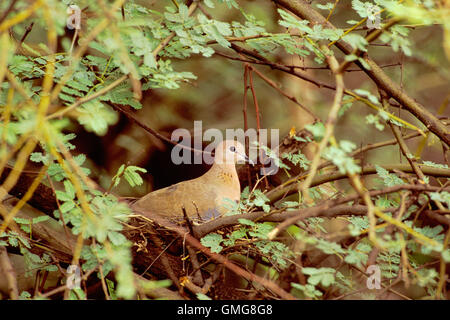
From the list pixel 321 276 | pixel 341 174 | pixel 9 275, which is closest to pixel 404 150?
pixel 341 174

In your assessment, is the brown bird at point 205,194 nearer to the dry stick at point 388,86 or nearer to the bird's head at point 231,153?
the bird's head at point 231,153

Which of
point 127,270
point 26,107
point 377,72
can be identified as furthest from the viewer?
point 377,72

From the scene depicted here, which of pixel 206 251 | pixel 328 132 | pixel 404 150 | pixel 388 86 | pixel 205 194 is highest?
pixel 388 86

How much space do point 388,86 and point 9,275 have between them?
1.95 m

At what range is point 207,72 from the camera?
4656 millimetres

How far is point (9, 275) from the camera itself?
213cm

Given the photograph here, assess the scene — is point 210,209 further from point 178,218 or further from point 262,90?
point 262,90

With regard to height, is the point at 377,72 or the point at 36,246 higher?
the point at 377,72

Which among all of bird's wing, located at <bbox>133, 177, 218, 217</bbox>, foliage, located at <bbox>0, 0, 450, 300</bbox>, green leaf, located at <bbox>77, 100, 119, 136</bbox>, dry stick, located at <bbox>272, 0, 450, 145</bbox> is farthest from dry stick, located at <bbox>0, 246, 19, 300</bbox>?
dry stick, located at <bbox>272, 0, 450, 145</bbox>

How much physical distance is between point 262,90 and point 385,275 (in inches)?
108

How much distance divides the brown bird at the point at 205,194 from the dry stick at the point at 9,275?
3.37 ft

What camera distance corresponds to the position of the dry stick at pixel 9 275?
203 cm

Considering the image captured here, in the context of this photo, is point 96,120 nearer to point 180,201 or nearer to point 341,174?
point 341,174
